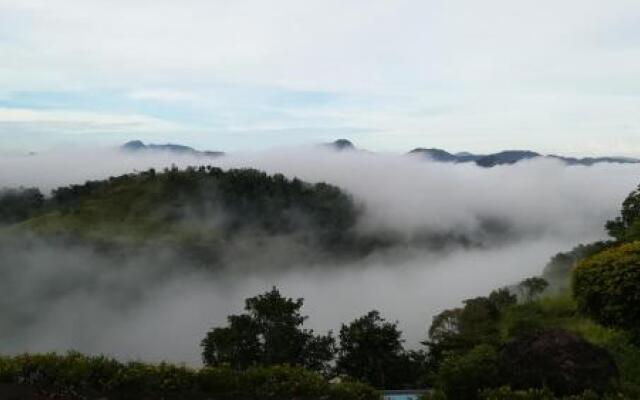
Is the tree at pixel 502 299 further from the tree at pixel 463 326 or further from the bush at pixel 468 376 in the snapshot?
the bush at pixel 468 376

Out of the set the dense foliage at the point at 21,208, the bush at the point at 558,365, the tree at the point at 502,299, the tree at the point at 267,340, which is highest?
the bush at the point at 558,365

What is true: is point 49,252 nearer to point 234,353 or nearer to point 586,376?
point 234,353

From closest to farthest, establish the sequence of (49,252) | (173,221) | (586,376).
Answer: (586,376) → (49,252) → (173,221)

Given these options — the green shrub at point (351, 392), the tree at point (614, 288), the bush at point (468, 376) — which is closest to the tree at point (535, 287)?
the tree at point (614, 288)

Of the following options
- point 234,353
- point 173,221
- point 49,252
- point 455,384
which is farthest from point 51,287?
point 455,384

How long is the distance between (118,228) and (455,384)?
171 meters

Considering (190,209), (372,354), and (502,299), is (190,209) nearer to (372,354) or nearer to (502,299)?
(502,299)

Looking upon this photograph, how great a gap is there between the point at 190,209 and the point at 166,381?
17720 centimetres

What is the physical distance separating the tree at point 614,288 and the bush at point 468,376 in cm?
821

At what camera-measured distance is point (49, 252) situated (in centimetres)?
16512

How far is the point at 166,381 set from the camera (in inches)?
499

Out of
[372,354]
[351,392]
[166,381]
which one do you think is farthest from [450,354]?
[372,354]

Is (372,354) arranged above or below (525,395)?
below

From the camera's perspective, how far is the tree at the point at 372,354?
41.2 meters
